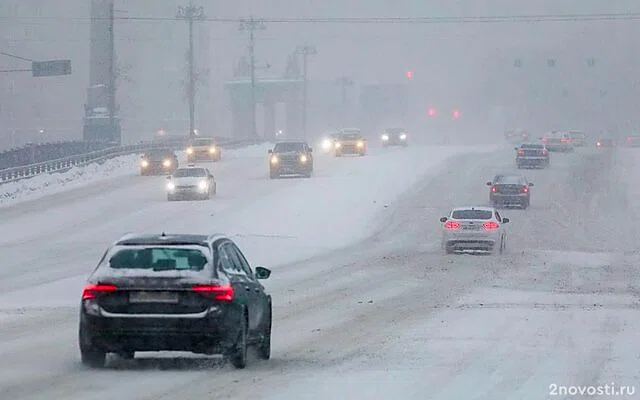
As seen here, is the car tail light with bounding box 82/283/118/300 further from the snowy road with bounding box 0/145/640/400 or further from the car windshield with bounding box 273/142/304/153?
the car windshield with bounding box 273/142/304/153

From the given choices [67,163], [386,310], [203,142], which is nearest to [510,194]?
[67,163]

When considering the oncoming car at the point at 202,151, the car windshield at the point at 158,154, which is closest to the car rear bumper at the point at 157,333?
the car windshield at the point at 158,154

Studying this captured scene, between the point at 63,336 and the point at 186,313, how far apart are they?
5336mm

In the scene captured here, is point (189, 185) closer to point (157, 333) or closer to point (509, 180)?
point (509, 180)

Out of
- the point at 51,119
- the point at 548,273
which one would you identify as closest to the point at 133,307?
the point at 548,273

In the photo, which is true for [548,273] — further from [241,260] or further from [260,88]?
[260,88]

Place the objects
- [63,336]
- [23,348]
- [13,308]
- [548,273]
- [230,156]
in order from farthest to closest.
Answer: [230,156]
[548,273]
[13,308]
[63,336]
[23,348]

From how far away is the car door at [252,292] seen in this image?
1573 centimetres

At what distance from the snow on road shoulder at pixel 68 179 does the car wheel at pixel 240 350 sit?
47.7 meters

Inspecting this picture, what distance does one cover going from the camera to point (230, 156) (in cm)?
9788

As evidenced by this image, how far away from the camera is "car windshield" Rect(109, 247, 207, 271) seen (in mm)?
14977

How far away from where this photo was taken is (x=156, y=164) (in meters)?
77.9

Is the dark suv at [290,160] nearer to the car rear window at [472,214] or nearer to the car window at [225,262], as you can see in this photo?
the car rear window at [472,214]

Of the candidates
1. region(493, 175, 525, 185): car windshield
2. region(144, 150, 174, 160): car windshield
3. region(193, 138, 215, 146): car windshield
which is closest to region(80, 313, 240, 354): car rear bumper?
region(493, 175, 525, 185): car windshield
